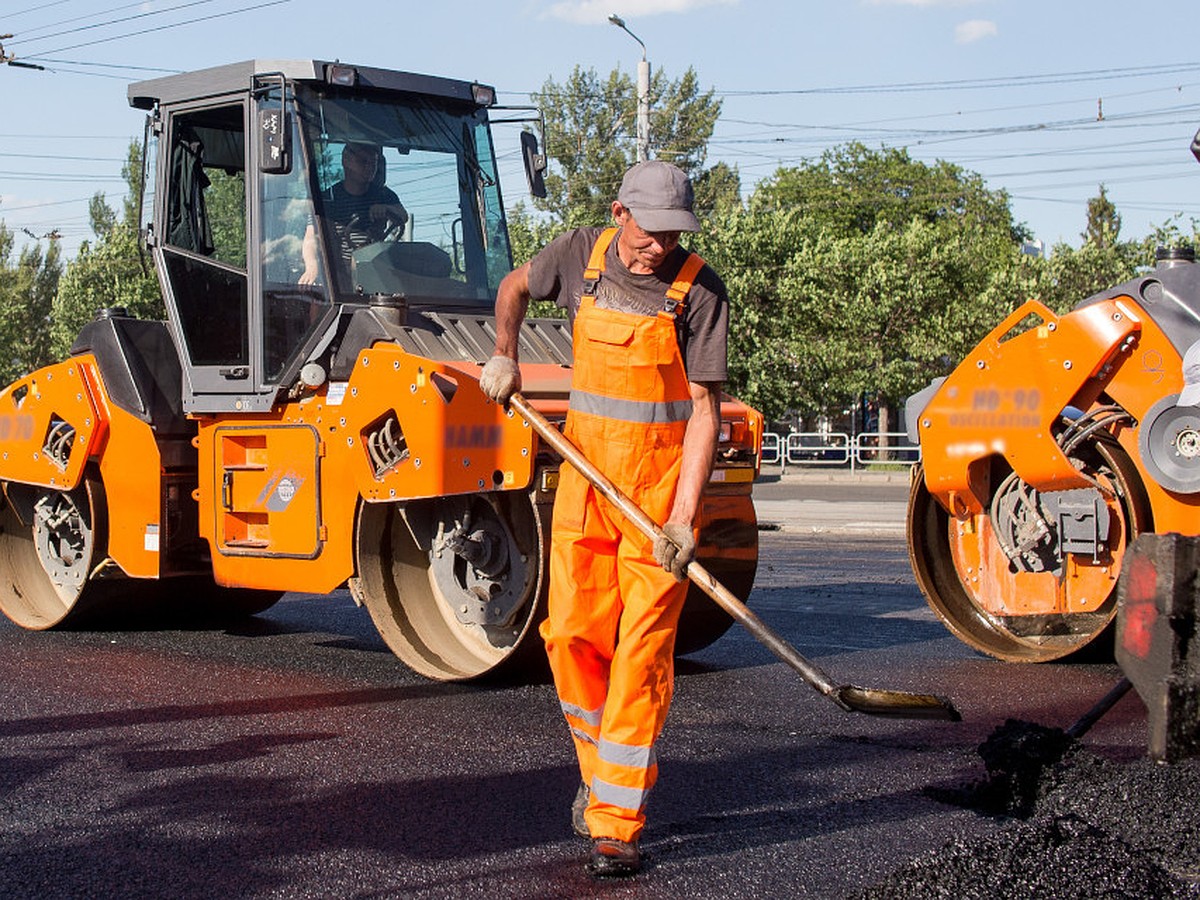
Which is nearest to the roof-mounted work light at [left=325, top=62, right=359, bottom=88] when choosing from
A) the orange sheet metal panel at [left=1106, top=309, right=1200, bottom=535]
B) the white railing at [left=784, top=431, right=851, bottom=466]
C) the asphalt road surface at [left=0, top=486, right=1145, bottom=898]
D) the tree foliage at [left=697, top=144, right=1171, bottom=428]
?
the asphalt road surface at [left=0, top=486, right=1145, bottom=898]

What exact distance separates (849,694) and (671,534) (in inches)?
25.1

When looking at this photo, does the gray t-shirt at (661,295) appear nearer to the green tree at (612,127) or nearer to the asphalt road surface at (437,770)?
the asphalt road surface at (437,770)

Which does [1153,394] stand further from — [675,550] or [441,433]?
[675,550]

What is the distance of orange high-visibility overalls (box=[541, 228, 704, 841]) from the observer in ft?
15.0

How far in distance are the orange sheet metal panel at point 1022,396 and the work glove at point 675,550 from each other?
10.2 feet

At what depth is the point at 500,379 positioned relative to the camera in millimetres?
5086

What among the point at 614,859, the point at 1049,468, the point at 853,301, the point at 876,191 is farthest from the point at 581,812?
the point at 876,191

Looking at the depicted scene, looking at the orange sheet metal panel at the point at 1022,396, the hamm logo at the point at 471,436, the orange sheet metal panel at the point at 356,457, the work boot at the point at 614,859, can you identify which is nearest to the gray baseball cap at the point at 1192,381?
the work boot at the point at 614,859

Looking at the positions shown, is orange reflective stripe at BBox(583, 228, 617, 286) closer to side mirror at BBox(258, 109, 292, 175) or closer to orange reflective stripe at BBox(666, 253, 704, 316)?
orange reflective stripe at BBox(666, 253, 704, 316)

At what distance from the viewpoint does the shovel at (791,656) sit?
4.43m

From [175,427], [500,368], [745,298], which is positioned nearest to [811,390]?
[745,298]

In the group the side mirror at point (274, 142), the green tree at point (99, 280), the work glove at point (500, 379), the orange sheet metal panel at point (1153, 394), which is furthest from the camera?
the green tree at point (99, 280)

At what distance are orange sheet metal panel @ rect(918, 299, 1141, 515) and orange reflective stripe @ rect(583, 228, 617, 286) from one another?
2741 mm

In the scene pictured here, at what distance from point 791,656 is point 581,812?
0.74 meters
